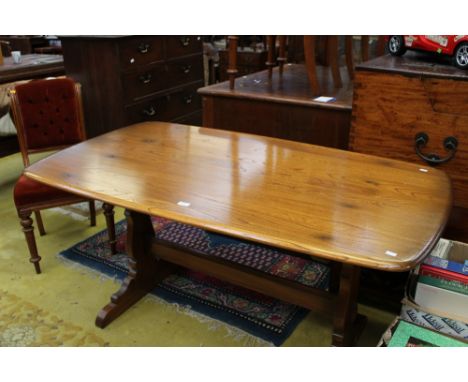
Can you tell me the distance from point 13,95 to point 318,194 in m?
1.95

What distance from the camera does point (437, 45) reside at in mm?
1972

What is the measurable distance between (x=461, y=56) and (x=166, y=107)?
9.18 ft

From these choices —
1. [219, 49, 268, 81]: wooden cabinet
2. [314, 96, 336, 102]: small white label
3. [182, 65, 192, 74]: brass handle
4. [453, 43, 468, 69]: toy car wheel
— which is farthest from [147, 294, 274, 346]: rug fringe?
[219, 49, 268, 81]: wooden cabinet

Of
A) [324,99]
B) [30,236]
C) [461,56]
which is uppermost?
[461,56]

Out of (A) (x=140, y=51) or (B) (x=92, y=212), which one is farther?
(A) (x=140, y=51)

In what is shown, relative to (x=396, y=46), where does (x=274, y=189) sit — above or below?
below

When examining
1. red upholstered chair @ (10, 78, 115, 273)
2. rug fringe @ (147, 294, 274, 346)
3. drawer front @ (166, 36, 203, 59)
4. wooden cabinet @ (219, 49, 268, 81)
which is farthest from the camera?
wooden cabinet @ (219, 49, 268, 81)

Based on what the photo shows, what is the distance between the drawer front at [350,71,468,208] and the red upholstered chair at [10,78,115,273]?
1450 millimetres

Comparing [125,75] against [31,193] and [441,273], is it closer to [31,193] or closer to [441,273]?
[31,193]

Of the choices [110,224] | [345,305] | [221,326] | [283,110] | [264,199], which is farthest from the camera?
[110,224]

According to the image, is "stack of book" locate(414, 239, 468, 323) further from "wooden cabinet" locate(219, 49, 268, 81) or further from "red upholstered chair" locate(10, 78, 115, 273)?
"wooden cabinet" locate(219, 49, 268, 81)

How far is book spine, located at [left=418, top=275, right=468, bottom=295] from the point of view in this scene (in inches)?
69.2

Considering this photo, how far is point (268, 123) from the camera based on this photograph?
2496mm

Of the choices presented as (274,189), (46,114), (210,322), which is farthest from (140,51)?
(274,189)
